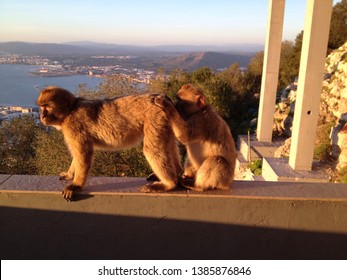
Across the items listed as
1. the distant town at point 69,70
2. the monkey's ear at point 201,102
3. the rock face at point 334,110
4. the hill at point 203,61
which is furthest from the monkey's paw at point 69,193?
the hill at point 203,61

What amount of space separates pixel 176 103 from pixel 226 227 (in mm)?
1092

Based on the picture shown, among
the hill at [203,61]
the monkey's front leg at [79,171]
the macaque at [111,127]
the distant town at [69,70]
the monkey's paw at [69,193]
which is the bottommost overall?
the monkey's paw at [69,193]

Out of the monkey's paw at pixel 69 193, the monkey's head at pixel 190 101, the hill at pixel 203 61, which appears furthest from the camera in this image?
the hill at pixel 203 61

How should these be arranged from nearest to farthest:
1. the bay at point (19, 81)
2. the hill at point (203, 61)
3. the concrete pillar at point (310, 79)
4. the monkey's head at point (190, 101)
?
the monkey's head at point (190, 101), the concrete pillar at point (310, 79), the bay at point (19, 81), the hill at point (203, 61)

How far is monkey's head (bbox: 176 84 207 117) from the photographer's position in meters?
2.69

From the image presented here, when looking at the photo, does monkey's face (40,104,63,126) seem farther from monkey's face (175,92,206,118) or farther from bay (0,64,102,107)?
bay (0,64,102,107)

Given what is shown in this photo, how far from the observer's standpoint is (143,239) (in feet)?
7.86

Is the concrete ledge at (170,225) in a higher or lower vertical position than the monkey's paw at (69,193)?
lower

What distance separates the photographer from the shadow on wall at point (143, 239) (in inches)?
93.4

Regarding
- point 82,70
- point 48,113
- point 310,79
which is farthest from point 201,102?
point 82,70

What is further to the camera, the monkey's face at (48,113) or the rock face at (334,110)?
the rock face at (334,110)

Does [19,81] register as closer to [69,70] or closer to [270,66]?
[69,70]

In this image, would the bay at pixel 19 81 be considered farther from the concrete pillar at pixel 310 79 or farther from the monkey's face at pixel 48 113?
the monkey's face at pixel 48 113

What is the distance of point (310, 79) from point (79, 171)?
23.3ft
